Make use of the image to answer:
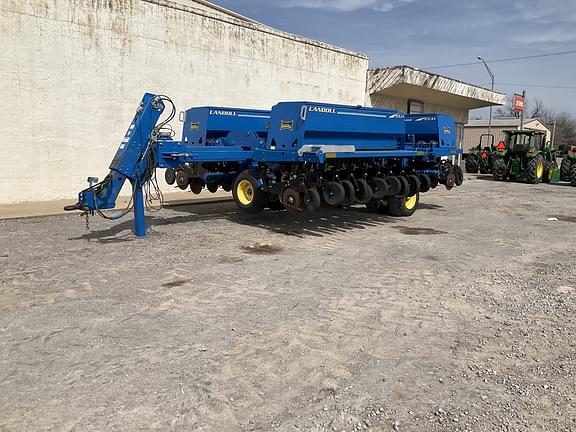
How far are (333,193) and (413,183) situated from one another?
255 cm

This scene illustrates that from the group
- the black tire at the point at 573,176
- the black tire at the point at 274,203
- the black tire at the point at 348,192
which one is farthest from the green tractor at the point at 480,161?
the black tire at the point at 348,192

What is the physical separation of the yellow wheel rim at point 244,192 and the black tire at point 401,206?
3.03 metres

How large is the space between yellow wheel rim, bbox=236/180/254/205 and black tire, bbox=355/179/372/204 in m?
1.87

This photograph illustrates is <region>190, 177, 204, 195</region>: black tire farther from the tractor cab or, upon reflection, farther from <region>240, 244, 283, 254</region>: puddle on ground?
the tractor cab

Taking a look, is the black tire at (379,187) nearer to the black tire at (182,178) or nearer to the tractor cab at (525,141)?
the black tire at (182,178)

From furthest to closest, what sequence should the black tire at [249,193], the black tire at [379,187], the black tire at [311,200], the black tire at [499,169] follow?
the black tire at [499,169] < the black tire at [379,187] < the black tire at [249,193] < the black tire at [311,200]

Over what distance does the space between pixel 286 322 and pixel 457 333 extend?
1477mm

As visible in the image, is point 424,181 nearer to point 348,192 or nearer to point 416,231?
point 416,231

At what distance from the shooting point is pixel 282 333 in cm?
426

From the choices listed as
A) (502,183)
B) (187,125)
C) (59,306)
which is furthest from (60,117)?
(502,183)

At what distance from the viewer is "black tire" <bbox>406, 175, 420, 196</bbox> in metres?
10.0

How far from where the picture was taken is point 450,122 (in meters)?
11.4

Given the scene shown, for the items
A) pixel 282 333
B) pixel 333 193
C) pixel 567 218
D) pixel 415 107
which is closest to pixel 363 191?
pixel 333 193

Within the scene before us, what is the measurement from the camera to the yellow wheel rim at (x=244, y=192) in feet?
29.2
